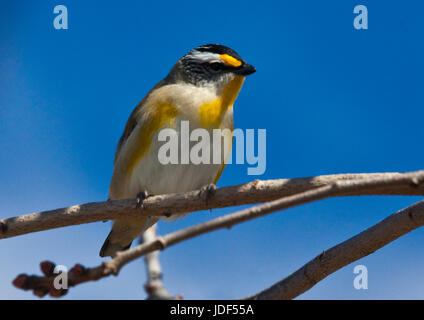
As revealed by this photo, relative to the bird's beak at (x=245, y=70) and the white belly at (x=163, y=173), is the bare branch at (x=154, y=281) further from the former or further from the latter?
the bird's beak at (x=245, y=70)

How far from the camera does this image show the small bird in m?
6.30

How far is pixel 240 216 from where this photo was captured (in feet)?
9.30

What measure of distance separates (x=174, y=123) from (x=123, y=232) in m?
1.74

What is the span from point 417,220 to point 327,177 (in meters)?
0.86

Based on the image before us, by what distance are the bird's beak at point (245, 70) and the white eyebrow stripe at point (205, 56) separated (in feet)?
1.12

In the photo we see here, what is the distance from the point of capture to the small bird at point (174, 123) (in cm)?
630

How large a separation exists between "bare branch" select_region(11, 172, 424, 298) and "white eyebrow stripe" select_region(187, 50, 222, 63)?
4007 millimetres

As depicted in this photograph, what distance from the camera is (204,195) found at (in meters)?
5.02

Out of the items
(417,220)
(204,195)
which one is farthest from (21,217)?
(417,220)

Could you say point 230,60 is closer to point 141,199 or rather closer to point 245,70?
point 245,70

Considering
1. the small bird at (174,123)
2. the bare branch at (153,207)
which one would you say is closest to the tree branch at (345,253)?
the bare branch at (153,207)

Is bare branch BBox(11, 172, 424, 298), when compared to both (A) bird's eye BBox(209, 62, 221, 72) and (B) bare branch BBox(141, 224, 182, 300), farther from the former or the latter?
(A) bird's eye BBox(209, 62, 221, 72)

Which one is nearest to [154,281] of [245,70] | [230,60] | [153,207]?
[153,207]
